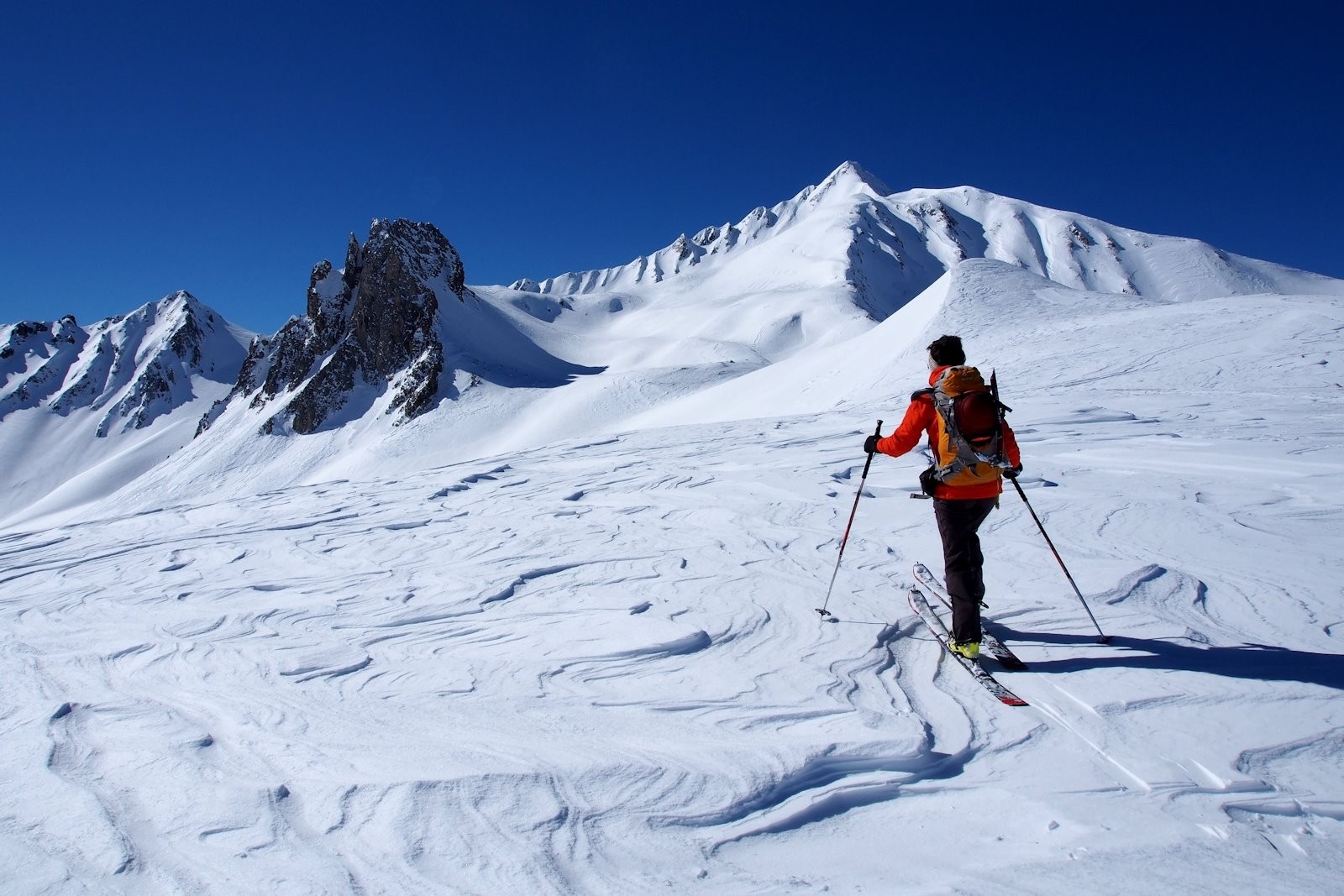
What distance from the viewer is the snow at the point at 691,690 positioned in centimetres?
216

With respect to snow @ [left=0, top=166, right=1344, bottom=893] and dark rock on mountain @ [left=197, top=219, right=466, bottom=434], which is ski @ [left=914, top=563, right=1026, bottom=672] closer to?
snow @ [left=0, top=166, right=1344, bottom=893]

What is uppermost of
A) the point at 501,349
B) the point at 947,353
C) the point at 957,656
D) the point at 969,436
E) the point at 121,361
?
the point at 121,361

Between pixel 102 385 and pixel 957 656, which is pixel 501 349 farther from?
pixel 102 385

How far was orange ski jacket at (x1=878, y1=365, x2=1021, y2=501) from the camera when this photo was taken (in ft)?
12.3

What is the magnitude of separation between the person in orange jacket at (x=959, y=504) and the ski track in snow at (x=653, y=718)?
1.01ft

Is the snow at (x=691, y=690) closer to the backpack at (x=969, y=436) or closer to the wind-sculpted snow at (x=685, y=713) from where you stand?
the wind-sculpted snow at (x=685, y=713)

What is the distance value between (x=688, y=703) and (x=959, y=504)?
1844 millimetres

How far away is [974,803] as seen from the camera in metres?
2.35

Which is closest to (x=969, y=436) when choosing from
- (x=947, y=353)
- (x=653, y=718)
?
(x=947, y=353)

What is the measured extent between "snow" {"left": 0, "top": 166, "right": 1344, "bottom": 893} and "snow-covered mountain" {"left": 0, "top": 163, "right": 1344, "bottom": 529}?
44.8 feet

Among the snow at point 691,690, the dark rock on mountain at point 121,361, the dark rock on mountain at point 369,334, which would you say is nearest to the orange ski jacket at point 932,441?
the snow at point 691,690

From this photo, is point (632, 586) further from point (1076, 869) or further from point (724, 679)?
point (1076, 869)

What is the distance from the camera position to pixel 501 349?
197ft

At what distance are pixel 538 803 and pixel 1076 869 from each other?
170 cm
